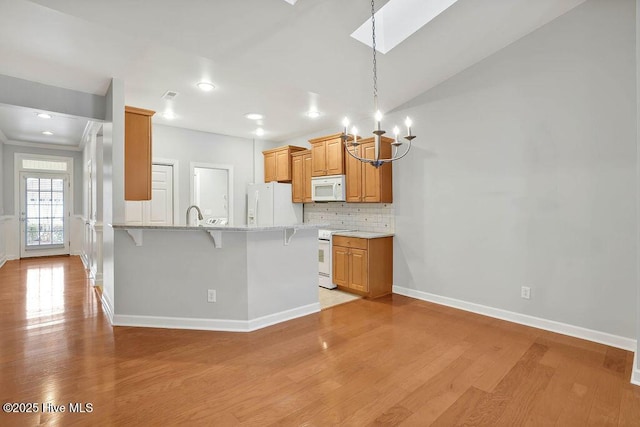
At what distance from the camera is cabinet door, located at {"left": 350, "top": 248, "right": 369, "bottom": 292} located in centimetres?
435

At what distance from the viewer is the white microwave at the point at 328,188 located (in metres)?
4.98

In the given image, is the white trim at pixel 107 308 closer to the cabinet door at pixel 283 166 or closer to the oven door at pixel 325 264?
the oven door at pixel 325 264

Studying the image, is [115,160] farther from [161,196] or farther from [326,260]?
[326,260]

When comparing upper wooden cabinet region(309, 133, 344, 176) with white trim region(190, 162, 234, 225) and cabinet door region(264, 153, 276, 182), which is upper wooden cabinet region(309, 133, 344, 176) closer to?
cabinet door region(264, 153, 276, 182)

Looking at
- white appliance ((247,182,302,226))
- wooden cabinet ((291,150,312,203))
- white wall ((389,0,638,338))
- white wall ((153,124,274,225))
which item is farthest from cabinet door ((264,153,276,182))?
white wall ((389,0,638,338))

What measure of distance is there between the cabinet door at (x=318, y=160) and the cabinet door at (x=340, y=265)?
1.29 meters

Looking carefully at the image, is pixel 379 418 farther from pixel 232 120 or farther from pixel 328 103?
pixel 232 120

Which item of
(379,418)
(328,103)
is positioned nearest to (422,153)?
(328,103)

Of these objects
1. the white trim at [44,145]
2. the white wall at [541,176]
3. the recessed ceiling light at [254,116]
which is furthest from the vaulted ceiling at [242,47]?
the white trim at [44,145]

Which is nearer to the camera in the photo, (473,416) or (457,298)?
(473,416)

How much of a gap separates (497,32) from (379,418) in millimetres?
3691

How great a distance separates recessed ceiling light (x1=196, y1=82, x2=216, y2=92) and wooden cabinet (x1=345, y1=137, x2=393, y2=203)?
2.09m

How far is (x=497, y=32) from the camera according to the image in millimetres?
3369


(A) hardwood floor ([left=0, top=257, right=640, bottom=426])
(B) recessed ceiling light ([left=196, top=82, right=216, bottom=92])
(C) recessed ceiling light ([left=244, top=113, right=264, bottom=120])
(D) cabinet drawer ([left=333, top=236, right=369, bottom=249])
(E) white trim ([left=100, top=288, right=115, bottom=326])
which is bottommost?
(A) hardwood floor ([left=0, top=257, right=640, bottom=426])
